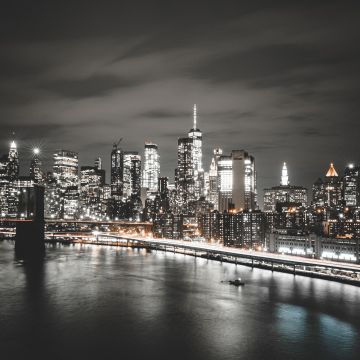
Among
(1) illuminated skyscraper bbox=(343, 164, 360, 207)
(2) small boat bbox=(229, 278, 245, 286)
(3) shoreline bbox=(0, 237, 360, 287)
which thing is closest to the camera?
(2) small boat bbox=(229, 278, 245, 286)

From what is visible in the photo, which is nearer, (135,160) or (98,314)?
(98,314)

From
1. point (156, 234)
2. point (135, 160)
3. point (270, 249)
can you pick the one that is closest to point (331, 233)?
point (270, 249)

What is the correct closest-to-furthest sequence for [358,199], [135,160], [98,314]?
[98,314] → [358,199] → [135,160]

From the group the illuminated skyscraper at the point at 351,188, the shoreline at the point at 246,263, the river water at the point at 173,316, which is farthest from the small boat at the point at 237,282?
the illuminated skyscraper at the point at 351,188

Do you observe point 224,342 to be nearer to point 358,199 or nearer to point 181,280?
point 181,280

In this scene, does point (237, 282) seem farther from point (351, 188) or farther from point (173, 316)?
point (351, 188)

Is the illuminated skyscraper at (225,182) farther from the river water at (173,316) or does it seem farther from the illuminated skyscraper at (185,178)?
the river water at (173,316)

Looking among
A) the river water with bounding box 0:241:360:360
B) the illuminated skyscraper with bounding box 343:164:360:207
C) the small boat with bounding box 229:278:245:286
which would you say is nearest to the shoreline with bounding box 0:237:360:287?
the river water with bounding box 0:241:360:360

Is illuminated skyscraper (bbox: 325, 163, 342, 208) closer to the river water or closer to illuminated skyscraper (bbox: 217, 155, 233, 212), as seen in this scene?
illuminated skyscraper (bbox: 217, 155, 233, 212)
